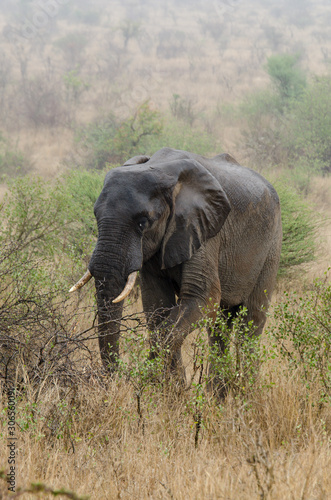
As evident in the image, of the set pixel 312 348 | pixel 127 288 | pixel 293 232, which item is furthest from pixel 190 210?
pixel 293 232

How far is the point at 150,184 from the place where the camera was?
13.4 ft

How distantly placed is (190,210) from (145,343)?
110 centimetres

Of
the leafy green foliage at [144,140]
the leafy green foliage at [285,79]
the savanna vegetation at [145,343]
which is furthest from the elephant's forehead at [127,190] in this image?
the leafy green foliage at [285,79]

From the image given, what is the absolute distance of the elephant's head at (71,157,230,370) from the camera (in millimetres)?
3957

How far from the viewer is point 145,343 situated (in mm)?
4602

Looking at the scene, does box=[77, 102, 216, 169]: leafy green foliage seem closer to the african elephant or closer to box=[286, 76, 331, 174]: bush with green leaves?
box=[286, 76, 331, 174]: bush with green leaves

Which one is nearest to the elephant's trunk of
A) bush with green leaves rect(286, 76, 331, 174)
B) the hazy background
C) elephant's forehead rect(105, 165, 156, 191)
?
elephant's forehead rect(105, 165, 156, 191)

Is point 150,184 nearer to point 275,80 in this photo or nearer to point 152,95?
point 275,80

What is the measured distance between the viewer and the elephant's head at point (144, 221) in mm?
3957

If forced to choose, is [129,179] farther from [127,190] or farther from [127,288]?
[127,288]

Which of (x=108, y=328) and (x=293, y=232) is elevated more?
(x=108, y=328)

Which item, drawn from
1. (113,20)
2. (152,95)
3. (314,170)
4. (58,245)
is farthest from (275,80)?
(113,20)

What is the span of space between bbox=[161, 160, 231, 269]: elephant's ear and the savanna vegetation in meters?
0.58

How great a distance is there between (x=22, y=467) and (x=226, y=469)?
40.5 inches
